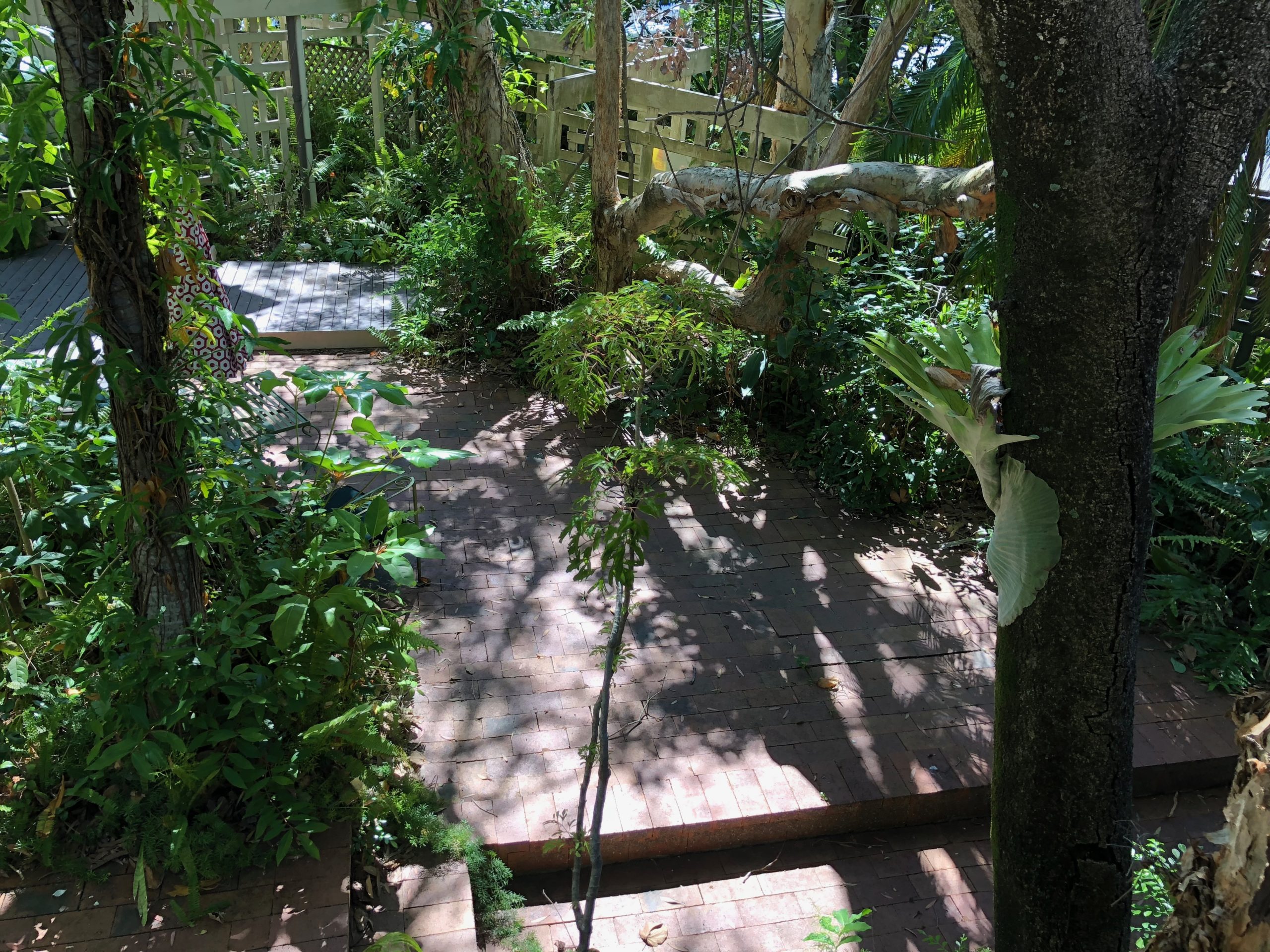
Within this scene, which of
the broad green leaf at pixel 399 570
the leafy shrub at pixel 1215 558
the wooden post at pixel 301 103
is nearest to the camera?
the broad green leaf at pixel 399 570

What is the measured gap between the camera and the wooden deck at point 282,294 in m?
7.35

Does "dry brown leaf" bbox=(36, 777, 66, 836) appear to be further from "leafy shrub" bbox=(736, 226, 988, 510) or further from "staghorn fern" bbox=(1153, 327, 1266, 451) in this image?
"leafy shrub" bbox=(736, 226, 988, 510)

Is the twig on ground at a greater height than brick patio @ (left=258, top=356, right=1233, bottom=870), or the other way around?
brick patio @ (left=258, top=356, right=1233, bottom=870)

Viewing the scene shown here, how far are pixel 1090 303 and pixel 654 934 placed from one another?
95.7 inches

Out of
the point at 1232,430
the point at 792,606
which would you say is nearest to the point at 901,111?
the point at 1232,430

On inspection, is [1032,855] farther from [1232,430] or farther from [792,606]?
[1232,430]

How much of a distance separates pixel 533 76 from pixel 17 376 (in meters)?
6.73

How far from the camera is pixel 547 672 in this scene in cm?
417

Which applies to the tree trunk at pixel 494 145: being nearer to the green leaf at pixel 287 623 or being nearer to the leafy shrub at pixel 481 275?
the leafy shrub at pixel 481 275

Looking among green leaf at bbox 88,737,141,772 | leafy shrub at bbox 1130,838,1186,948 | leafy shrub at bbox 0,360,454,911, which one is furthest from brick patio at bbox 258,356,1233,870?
green leaf at bbox 88,737,141,772

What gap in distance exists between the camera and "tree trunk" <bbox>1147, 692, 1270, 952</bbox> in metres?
1.86

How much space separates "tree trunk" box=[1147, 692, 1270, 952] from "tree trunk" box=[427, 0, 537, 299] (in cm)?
574

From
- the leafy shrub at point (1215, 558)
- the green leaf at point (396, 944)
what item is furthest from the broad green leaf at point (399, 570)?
the leafy shrub at point (1215, 558)

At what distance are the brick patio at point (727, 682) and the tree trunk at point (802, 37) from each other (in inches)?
127
